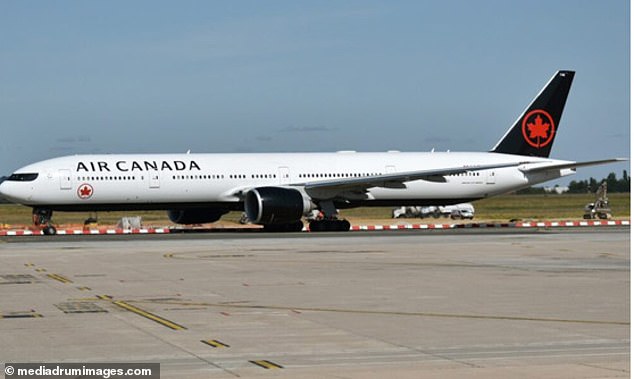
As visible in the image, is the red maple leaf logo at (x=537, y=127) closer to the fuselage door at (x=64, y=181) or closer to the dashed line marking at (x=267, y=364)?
the fuselage door at (x=64, y=181)

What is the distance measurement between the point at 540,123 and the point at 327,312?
38324mm

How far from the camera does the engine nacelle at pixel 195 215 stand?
49.7 meters

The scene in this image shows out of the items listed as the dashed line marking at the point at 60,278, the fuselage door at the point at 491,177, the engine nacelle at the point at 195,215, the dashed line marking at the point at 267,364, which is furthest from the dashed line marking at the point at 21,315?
the fuselage door at the point at 491,177

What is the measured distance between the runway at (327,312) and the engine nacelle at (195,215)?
55.1 feet

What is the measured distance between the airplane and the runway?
13.6 m

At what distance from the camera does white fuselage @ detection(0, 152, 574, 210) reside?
46062mm

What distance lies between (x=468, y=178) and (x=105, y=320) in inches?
1427

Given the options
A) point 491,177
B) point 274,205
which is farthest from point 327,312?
point 491,177

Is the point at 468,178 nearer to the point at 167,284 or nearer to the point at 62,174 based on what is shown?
the point at 62,174

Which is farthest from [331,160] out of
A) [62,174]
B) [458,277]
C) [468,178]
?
[458,277]

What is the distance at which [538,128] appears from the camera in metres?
53.9

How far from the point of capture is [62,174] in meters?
45.9

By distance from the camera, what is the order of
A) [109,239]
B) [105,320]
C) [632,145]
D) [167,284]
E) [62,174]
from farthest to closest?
[62,174]
[109,239]
[167,284]
[105,320]
[632,145]

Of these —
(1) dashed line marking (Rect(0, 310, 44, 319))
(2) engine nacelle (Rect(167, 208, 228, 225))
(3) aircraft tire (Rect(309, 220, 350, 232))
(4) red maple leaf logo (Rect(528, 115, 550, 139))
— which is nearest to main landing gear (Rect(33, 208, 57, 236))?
(2) engine nacelle (Rect(167, 208, 228, 225))
